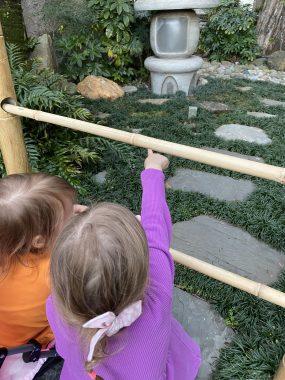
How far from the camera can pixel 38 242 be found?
110cm

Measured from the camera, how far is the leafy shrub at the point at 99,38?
4594mm

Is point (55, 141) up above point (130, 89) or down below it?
above

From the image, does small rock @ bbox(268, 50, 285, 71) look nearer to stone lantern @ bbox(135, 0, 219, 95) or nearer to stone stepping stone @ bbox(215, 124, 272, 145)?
stone lantern @ bbox(135, 0, 219, 95)

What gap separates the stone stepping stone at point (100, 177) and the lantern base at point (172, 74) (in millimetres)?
2267

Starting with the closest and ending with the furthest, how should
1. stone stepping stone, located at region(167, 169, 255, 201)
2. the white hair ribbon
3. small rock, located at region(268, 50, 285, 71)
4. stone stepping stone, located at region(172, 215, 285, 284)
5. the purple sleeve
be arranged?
1. the white hair ribbon
2. the purple sleeve
3. stone stepping stone, located at region(172, 215, 285, 284)
4. stone stepping stone, located at region(167, 169, 255, 201)
5. small rock, located at region(268, 50, 285, 71)

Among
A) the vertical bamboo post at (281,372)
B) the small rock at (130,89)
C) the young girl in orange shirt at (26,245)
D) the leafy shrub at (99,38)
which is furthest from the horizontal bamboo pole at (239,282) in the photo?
the leafy shrub at (99,38)

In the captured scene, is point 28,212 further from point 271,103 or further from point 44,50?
point 44,50

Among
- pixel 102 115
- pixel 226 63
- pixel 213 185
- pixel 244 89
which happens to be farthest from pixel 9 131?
pixel 226 63

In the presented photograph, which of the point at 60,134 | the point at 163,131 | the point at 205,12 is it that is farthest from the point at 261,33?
the point at 60,134

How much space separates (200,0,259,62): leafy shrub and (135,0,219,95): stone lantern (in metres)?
2.19

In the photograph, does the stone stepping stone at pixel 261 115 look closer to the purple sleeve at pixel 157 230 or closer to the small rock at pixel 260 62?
the purple sleeve at pixel 157 230

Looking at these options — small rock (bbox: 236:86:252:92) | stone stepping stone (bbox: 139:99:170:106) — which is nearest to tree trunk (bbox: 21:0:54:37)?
stone stepping stone (bbox: 139:99:170:106)

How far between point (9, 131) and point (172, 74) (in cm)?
340

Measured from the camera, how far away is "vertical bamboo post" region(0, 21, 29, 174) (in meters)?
1.45
